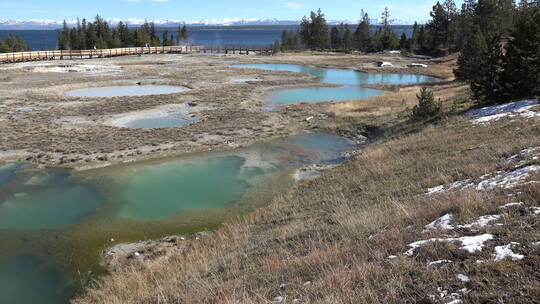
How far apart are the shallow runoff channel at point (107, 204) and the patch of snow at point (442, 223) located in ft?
30.6

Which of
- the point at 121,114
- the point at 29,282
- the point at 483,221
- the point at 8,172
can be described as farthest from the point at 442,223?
the point at 121,114

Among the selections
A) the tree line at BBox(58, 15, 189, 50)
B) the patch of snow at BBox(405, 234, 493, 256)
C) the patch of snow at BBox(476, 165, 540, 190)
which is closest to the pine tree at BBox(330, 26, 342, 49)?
the tree line at BBox(58, 15, 189, 50)

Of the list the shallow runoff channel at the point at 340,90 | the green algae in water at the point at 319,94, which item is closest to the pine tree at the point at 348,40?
the shallow runoff channel at the point at 340,90

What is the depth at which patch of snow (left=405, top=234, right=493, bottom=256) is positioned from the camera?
A: 5992mm

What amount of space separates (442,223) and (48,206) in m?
15.8

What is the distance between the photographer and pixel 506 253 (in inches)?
220

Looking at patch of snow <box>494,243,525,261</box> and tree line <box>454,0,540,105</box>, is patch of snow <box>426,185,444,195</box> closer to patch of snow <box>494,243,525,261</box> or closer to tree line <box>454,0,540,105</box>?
patch of snow <box>494,243,525,261</box>

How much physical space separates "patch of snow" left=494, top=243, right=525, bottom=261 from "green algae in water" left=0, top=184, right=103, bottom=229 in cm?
1470

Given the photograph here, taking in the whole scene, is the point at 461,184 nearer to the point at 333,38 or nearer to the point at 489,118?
the point at 489,118

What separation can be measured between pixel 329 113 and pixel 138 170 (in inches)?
749

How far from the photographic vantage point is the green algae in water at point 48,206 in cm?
1541

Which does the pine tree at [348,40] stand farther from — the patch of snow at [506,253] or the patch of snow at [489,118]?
the patch of snow at [506,253]

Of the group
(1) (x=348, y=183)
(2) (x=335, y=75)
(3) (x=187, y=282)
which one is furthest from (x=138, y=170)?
(2) (x=335, y=75)

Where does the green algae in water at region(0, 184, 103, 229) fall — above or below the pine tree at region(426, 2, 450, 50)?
below
